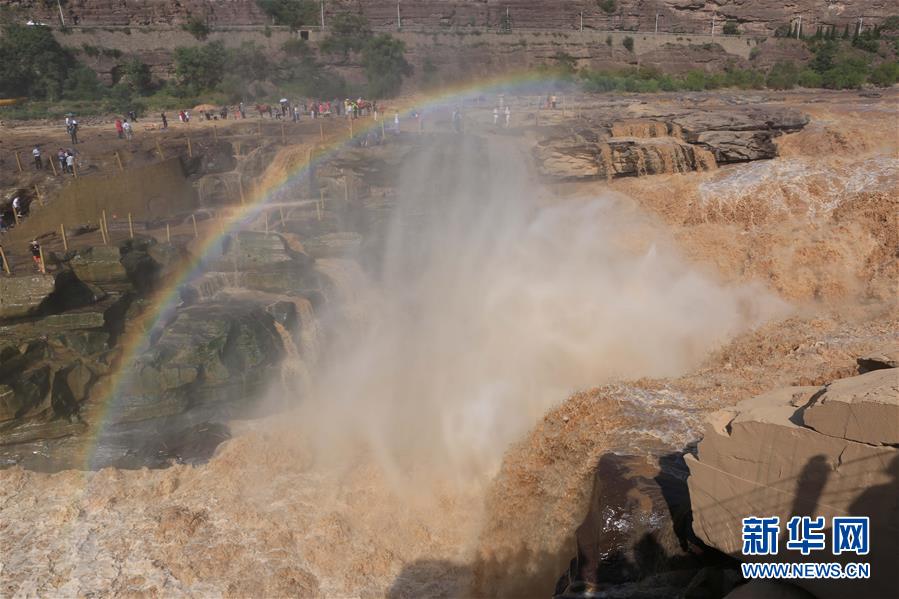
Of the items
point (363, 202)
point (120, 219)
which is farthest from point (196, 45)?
point (363, 202)

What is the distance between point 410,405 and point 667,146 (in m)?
10.2

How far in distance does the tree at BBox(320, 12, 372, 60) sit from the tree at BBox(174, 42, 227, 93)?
6.53 meters

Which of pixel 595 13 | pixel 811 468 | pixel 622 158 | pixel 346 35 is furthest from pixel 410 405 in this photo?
pixel 595 13

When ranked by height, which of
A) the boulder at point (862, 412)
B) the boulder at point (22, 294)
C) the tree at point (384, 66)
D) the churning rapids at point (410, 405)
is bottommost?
the churning rapids at point (410, 405)

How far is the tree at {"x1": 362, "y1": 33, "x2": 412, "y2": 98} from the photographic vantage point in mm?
34438

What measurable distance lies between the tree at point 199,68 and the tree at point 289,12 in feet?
29.2

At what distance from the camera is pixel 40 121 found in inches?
1005

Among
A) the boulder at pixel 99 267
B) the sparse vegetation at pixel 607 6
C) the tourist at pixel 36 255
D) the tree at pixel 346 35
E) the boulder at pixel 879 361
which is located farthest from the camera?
the sparse vegetation at pixel 607 6

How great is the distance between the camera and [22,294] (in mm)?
11938

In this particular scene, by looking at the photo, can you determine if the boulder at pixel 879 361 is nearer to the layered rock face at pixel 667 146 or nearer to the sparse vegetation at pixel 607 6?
the layered rock face at pixel 667 146

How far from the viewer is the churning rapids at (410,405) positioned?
30.1 feet


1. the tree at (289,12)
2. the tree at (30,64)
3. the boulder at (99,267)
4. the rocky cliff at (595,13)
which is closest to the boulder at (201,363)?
the boulder at (99,267)

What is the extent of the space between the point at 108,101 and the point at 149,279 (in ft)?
66.7

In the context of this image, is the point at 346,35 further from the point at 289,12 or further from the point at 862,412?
the point at 862,412
